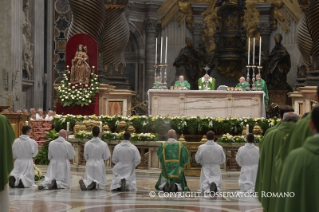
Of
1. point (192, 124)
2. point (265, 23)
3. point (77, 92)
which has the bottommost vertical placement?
point (192, 124)

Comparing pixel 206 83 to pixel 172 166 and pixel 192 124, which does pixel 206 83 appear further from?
pixel 172 166

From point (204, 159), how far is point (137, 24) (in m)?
19.8

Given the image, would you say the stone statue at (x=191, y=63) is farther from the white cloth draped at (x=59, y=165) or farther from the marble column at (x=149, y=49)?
the white cloth draped at (x=59, y=165)

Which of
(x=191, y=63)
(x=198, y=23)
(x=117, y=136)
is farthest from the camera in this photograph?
(x=198, y=23)

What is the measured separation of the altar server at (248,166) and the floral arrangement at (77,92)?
27.3ft

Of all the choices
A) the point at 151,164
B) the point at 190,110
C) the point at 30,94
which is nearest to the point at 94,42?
the point at 190,110

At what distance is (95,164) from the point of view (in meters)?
13.0

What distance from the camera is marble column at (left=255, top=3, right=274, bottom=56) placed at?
104 ft

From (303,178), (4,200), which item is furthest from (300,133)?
(4,200)

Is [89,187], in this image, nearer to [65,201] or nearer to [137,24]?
[65,201]

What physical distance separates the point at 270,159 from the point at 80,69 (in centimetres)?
1337

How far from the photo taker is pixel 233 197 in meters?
11.9

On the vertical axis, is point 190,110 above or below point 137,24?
below

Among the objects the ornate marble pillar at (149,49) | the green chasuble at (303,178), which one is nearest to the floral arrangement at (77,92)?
the ornate marble pillar at (149,49)
